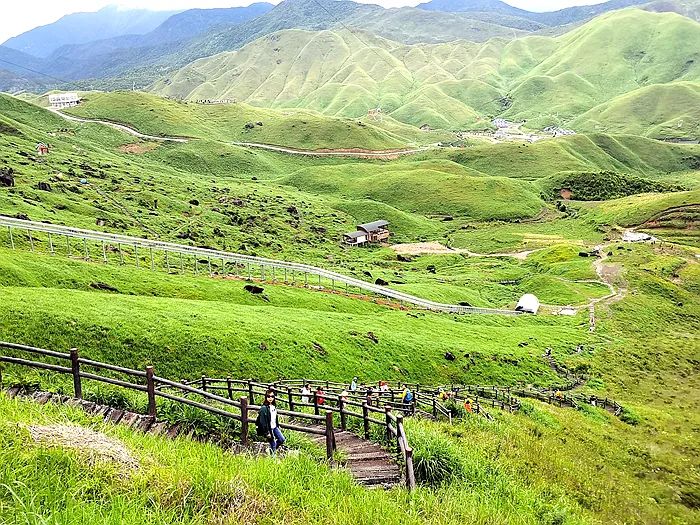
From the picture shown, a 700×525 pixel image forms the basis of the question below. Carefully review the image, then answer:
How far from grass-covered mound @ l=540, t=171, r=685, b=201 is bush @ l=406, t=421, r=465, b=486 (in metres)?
169

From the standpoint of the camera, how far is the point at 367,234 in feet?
411

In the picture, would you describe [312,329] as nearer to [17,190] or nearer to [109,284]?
[109,284]

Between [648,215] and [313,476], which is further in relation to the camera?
[648,215]

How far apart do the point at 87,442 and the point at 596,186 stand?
188m

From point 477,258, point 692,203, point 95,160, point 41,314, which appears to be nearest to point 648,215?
point 692,203

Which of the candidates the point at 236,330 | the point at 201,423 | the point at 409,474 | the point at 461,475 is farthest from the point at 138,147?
the point at 409,474

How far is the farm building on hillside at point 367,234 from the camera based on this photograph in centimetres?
12356

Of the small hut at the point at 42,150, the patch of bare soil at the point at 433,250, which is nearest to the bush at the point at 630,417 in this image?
the patch of bare soil at the point at 433,250

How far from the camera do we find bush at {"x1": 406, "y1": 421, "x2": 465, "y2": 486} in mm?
14719

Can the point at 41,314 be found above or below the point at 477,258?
above

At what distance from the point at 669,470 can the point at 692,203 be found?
125 metres

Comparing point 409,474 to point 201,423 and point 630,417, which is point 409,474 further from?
point 630,417

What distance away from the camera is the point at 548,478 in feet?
70.8

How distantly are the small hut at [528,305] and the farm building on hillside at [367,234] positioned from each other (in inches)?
2065
